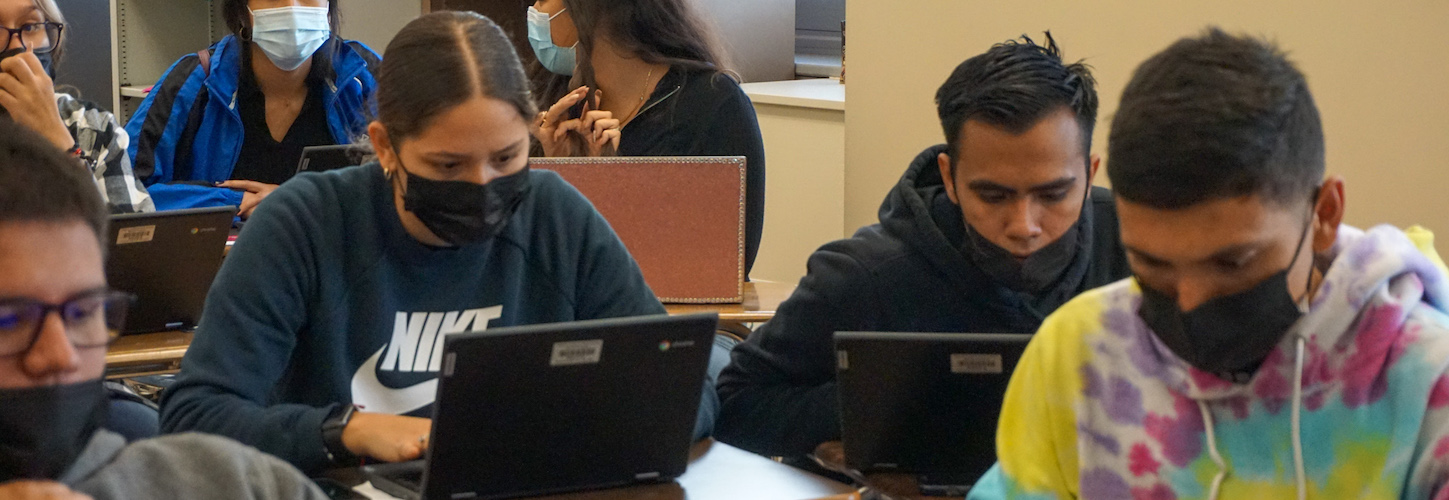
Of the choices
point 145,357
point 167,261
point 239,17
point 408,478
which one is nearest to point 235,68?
point 239,17

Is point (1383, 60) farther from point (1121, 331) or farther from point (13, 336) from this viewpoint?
point (13, 336)

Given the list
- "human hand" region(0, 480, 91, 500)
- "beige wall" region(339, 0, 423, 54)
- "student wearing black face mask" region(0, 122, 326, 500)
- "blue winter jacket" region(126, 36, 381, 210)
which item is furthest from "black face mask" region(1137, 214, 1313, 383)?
"beige wall" region(339, 0, 423, 54)

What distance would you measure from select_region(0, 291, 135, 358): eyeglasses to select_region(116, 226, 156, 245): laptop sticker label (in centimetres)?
140

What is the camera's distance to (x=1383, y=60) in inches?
104

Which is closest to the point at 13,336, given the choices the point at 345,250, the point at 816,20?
the point at 345,250

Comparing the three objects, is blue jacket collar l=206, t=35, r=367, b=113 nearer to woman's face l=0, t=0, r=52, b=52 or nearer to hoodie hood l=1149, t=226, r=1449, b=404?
woman's face l=0, t=0, r=52, b=52

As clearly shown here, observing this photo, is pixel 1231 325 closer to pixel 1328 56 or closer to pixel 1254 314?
pixel 1254 314

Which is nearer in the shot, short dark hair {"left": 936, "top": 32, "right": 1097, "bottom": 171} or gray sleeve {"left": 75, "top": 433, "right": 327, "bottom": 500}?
gray sleeve {"left": 75, "top": 433, "right": 327, "bottom": 500}

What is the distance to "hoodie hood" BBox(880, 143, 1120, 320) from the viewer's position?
205 cm

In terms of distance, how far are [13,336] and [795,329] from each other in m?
1.18

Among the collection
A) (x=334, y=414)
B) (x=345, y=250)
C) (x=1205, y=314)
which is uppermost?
(x=1205, y=314)

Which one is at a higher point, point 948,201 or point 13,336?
point 13,336

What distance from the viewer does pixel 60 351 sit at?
1.11 m

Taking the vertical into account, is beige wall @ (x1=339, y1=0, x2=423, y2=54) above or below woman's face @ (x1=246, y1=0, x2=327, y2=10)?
below
